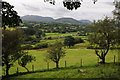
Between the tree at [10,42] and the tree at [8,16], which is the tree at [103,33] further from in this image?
the tree at [8,16]

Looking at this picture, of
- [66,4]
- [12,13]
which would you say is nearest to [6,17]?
[12,13]

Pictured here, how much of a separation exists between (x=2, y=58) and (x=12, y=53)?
5.69ft

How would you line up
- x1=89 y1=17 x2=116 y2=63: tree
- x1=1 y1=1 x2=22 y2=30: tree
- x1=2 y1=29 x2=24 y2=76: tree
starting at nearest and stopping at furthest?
x1=1 y1=1 x2=22 y2=30: tree → x1=2 y1=29 x2=24 y2=76: tree → x1=89 y1=17 x2=116 y2=63: tree

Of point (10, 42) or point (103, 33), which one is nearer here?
point (10, 42)

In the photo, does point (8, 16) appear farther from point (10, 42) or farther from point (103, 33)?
point (103, 33)

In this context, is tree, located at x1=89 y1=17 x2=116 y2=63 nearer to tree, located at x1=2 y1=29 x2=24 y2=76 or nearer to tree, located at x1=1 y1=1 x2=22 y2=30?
tree, located at x1=2 y1=29 x2=24 y2=76

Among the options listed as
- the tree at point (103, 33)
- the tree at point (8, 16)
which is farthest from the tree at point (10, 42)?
the tree at point (8, 16)

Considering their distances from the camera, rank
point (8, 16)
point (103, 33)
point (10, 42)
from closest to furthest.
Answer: point (8, 16) < point (10, 42) < point (103, 33)

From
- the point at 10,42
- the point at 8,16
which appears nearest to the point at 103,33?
the point at 10,42

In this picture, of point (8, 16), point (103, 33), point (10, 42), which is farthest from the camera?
point (103, 33)

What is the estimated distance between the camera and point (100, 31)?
26.5m

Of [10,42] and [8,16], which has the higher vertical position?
[8,16]

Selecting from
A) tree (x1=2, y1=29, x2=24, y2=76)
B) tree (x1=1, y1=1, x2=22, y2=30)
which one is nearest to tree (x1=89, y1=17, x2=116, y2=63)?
tree (x1=2, y1=29, x2=24, y2=76)

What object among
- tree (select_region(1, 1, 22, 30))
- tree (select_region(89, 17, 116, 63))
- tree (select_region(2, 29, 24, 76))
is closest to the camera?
tree (select_region(1, 1, 22, 30))
